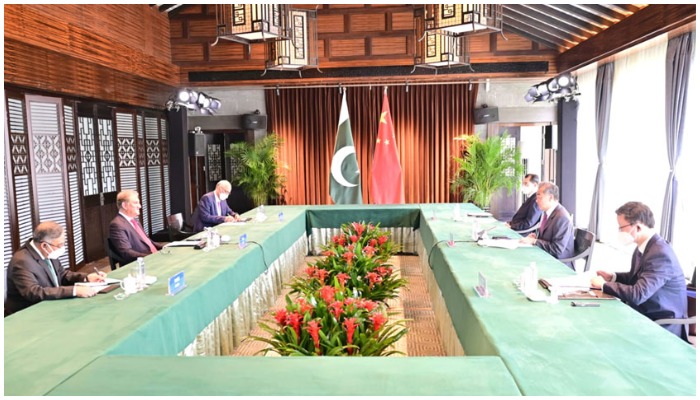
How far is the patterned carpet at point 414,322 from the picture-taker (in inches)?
143

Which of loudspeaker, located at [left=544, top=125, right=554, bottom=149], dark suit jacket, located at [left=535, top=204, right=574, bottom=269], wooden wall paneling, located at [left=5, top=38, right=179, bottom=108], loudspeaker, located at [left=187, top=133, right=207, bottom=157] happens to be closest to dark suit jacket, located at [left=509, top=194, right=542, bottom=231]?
dark suit jacket, located at [left=535, top=204, right=574, bottom=269]

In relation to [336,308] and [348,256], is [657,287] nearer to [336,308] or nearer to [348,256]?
[336,308]

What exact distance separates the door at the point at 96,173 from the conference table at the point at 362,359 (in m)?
3.74

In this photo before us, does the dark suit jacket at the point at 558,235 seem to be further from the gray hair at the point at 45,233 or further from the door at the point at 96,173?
the door at the point at 96,173

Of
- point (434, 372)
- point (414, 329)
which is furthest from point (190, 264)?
point (434, 372)

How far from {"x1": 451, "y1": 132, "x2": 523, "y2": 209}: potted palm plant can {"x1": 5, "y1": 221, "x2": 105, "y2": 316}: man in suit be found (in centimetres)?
684

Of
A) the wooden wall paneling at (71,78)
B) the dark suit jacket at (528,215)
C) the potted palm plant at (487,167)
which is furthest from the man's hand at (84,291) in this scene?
the potted palm plant at (487,167)

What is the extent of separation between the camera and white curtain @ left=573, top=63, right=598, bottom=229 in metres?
8.22

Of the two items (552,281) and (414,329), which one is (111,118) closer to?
(414,329)

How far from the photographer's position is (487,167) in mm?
8688

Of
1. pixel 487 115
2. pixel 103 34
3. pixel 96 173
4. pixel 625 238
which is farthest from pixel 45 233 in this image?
pixel 487 115

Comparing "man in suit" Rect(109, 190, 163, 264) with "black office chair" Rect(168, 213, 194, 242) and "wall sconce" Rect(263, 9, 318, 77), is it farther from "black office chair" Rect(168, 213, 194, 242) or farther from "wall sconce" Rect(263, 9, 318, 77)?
"wall sconce" Rect(263, 9, 318, 77)

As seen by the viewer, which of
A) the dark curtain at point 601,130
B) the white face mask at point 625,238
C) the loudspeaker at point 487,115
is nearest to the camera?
the white face mask at point 625,238

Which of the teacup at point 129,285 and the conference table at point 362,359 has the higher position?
the teacup at point 129,285
